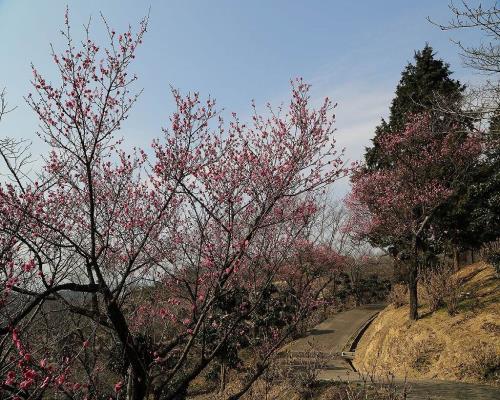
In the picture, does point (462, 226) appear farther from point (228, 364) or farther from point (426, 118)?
point (228, 364)

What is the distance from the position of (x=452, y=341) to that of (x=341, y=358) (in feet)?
19.4

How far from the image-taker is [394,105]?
19125mm

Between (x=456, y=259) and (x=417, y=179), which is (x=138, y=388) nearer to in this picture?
(x=417, y=179)

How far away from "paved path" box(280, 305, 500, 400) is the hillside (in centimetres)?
91

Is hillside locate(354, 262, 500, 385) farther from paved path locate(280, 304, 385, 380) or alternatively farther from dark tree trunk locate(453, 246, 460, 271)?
dark tree trunk locate(453, 246, 460, 271)

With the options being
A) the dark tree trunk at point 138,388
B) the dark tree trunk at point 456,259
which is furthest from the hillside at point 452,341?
the dark tree trunk at point 138,388

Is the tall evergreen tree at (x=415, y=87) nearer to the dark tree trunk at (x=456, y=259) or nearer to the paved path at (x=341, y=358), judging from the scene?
the dark tree trunk at (x=456, y=259)

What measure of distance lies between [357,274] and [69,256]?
25.6m

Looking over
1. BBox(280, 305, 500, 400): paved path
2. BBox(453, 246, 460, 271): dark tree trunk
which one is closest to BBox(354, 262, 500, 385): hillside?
BBox(280, 305, 500, 400): paved path

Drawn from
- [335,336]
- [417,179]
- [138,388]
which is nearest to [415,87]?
[417,179]

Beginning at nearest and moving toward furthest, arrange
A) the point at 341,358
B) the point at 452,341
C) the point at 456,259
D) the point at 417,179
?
1. the point at 452,341
2. the point at 417,179
3. the point at 341,358
4. the point at 456,259

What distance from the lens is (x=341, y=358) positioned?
15.1 metres

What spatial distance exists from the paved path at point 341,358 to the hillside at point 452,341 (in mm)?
912

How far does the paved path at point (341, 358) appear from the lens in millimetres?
6910
